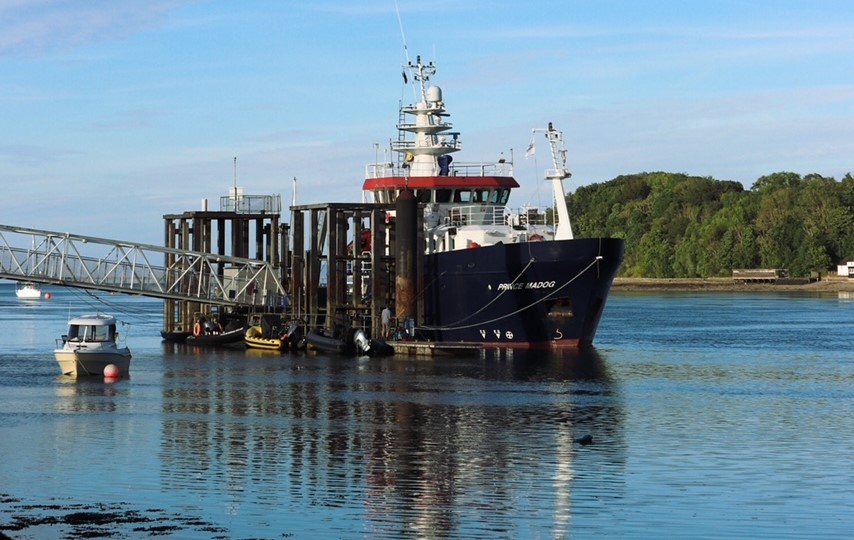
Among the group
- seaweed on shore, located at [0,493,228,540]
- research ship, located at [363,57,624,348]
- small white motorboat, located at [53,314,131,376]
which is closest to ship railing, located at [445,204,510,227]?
research ship, located at [363,57,624,348]

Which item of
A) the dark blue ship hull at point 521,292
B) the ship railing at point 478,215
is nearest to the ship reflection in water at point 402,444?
the dark blue ship hull at point 521,292

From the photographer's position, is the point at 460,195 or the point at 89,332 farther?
A: the point at 460,195

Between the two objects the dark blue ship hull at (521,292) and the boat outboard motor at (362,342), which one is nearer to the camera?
the dark blue ship hull at (521,292)

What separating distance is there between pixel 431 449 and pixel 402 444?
3.89ft

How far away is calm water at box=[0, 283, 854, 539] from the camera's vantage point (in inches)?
1046

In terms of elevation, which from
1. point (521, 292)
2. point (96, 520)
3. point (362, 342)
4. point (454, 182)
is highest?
point (454, 182)

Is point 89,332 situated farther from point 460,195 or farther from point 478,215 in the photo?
point 460,195

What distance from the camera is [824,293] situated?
19738 centimetres

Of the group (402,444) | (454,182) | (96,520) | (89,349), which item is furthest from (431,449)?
(454,182)

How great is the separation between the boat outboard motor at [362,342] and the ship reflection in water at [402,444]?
22.7ft

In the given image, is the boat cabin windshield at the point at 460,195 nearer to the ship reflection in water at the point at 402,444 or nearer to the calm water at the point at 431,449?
the calm water at the point at 431,449

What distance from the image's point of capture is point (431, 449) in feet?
118

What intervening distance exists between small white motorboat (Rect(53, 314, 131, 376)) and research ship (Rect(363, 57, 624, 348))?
1690 cm

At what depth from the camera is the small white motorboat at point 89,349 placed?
55719mm
